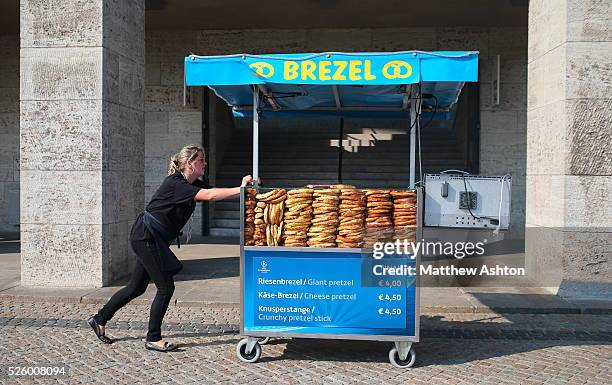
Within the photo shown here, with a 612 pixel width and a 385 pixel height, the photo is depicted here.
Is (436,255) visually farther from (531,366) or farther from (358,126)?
(358,126)

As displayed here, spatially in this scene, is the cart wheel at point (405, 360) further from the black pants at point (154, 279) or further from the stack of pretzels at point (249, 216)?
the black pants at point (154, 279)

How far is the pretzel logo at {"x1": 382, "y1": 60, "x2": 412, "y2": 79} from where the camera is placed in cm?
588

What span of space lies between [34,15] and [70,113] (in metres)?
1.31

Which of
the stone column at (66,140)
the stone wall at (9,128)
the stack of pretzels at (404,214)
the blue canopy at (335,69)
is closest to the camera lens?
the stack of pretzels at (404,214)

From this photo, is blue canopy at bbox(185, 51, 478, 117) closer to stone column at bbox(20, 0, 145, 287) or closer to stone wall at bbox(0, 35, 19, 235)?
stone column at bbox(20, 0, 145, 287)

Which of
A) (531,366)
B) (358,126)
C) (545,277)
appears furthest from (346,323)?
(358,126)

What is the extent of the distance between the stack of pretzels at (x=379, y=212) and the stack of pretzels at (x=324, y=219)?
10.3 inches

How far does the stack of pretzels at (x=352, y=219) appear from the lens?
15.8 feet

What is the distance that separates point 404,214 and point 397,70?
1.79 m

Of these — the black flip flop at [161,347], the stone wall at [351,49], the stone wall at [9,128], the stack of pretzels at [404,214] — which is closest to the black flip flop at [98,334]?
the black flip flop at [161,347]

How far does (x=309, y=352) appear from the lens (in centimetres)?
525

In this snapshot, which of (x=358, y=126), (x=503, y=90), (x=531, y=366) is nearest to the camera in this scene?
(x=531, y=366)

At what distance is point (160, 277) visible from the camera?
5.10 metres

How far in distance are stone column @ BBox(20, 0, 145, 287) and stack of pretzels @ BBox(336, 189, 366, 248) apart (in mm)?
3866
